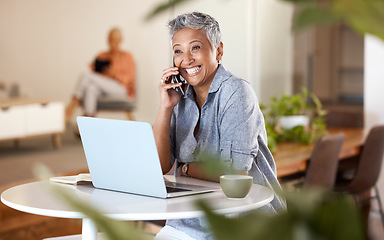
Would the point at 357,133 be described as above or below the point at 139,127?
below

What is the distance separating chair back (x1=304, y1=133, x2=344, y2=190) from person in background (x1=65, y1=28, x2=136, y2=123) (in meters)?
4.82

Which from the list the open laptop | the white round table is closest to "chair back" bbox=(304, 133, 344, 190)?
the white round table

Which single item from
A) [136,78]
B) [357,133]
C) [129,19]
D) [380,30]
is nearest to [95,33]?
[129,19]

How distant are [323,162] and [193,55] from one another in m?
1.45

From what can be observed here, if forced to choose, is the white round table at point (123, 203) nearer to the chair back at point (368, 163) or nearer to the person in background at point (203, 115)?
the person in background at point (203, 115)

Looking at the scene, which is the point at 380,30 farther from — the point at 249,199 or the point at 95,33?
the point at 95,33

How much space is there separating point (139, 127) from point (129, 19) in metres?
7.70

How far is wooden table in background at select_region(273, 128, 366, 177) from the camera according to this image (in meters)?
3.04

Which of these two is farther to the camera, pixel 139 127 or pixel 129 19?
pixel 129 19

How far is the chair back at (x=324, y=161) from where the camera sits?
3.12 meters

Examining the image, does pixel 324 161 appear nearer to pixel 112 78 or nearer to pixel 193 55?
pixel 193 55

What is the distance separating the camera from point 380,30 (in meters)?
0.30

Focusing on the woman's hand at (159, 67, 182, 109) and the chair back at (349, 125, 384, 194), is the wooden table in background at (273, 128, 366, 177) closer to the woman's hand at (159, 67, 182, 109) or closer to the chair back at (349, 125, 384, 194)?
the chair back at (349, 125, 384, 194)

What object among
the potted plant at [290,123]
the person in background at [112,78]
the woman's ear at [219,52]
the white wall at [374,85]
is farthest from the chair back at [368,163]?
the person in background at [112,78]
